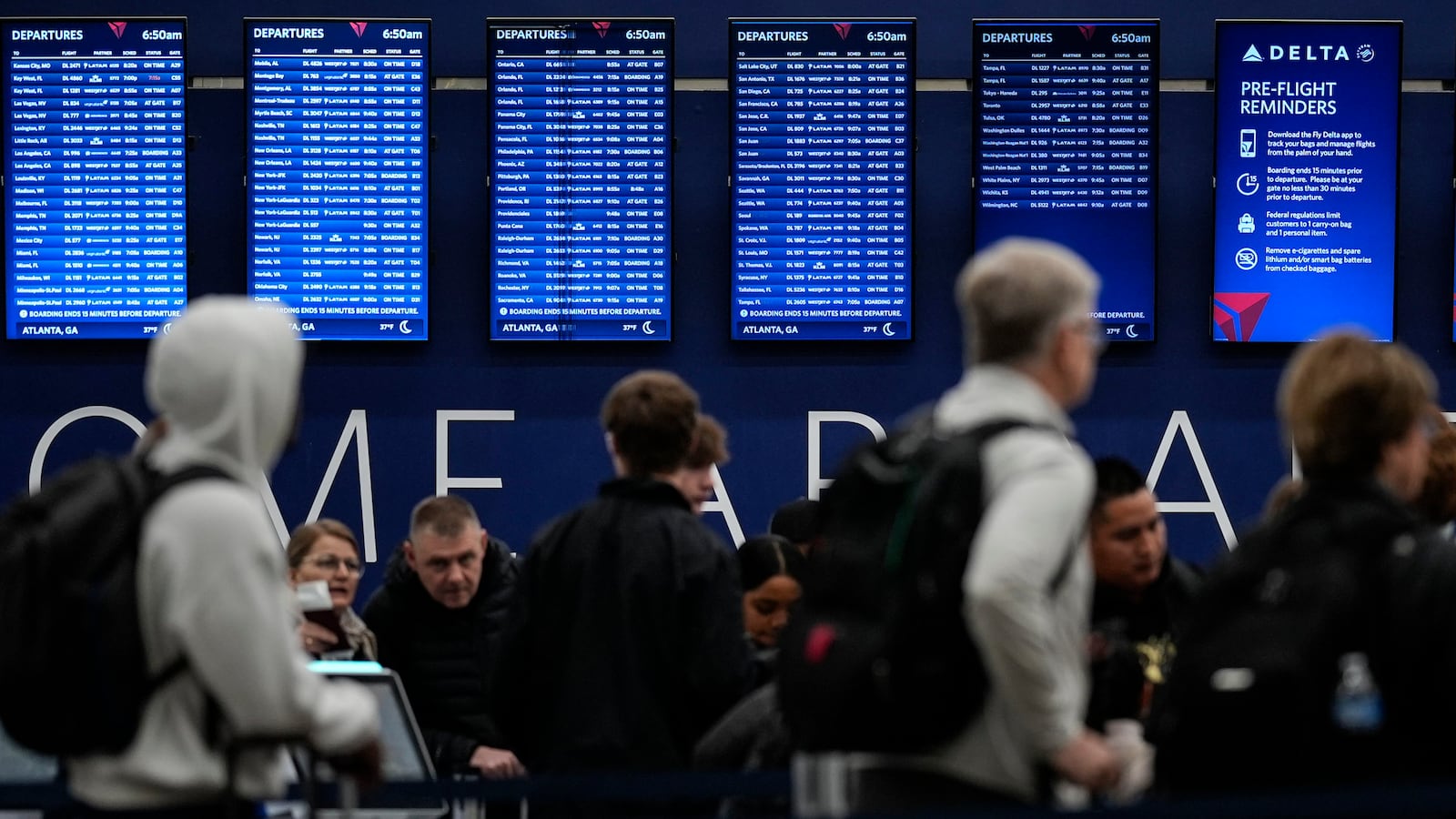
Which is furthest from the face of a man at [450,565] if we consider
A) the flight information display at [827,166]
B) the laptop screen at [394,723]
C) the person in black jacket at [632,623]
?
the flight information display at [827,166]

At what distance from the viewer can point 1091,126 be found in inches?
255

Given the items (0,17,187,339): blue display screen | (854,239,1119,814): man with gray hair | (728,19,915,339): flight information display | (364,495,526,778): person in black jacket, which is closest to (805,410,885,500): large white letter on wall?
(728,19,915,339): flight information display

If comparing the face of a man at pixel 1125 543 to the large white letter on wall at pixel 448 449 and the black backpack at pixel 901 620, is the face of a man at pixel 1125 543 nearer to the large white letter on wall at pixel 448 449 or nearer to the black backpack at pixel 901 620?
the black backpack at pixel 901 620

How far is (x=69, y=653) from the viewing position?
2336 mm

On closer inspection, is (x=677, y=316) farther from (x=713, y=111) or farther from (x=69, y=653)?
(x=69, y=653)

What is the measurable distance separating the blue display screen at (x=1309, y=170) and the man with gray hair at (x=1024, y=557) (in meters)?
4.14

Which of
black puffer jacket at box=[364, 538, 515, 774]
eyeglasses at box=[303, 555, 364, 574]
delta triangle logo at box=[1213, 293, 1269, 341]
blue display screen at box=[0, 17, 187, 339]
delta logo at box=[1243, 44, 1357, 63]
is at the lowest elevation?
black puffer jacket at box=[364, 538, 515, 774]

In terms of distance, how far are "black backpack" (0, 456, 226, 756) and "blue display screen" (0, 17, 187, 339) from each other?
433cm

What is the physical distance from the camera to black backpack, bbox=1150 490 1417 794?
7.99 feet

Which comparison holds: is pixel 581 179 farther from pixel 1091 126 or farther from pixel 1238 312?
pixel 1238 312

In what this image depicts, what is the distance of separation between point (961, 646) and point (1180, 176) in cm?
461

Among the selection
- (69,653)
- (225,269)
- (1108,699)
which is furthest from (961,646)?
(225,269)

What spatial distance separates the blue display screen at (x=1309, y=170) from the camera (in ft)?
21.4

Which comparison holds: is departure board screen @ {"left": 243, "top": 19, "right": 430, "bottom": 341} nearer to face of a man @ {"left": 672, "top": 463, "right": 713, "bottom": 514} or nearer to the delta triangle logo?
face of a man @ {"left": 672, "top": 463, "right": 713, "bottom": 514}
